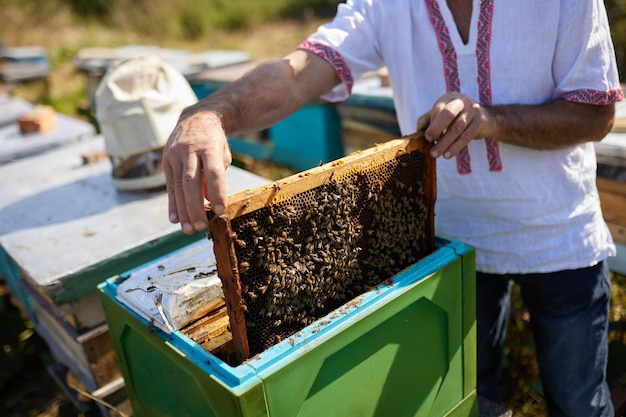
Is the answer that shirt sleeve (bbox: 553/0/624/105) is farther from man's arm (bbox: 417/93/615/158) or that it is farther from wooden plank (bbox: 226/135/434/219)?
wooden plank (bbox: 226/135/434/219)

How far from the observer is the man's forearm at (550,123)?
1.56 meters

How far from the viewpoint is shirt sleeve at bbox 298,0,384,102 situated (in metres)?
1.83

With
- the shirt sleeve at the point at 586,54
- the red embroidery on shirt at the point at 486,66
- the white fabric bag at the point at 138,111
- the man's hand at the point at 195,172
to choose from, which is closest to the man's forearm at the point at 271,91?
the man's hand at the point at 195,172

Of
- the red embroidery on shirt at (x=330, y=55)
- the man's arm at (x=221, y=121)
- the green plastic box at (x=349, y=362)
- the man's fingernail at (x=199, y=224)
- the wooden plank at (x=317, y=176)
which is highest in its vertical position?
the red embroidery on shirt at (x=330, y=55)

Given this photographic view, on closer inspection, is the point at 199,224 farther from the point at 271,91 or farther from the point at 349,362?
the point at 271,91

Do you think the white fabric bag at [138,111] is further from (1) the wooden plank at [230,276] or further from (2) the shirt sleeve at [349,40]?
(1) the wooden plank at [230,276]

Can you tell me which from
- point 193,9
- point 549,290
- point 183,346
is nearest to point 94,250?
point 183,346

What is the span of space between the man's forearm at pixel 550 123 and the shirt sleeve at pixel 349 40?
1.69 feet

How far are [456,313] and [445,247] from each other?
0.58 ft

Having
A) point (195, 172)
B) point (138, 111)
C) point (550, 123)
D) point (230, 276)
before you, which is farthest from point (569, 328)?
point (138, 111)

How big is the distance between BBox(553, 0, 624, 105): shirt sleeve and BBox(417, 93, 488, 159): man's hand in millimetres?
327

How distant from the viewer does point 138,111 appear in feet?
7.93

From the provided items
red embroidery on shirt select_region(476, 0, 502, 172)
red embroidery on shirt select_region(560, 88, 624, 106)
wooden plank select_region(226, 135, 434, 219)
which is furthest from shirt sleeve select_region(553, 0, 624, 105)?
wooden plank select_region(226, 135, 434, 219)

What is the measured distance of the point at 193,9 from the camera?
651 inches
